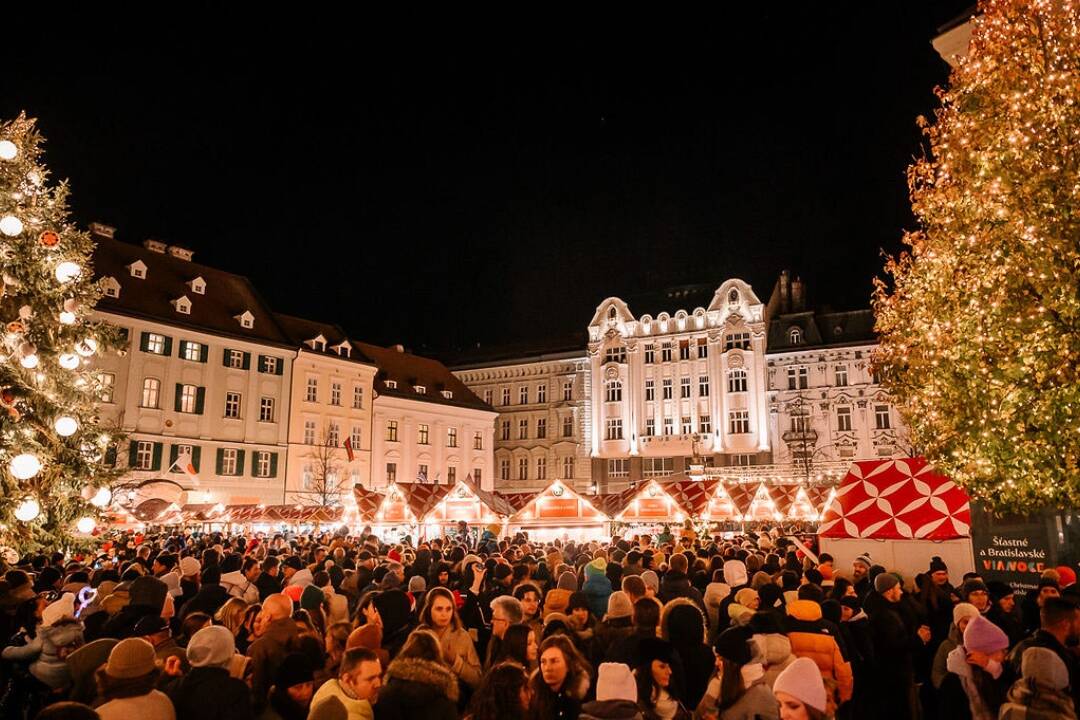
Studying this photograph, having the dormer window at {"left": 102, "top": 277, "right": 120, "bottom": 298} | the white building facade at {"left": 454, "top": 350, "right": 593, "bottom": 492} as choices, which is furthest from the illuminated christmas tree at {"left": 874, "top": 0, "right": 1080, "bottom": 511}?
the white building facade at {"left": 454, "top": 350, "right": 593, "bottom": 492}

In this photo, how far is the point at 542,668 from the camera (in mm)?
4656

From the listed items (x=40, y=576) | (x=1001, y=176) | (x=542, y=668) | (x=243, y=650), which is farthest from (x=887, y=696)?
(x=40, y=576)

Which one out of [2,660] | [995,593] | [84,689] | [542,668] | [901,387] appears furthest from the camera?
[901,387]

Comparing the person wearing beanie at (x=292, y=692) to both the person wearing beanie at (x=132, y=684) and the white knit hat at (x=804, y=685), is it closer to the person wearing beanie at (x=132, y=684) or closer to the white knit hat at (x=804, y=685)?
the person wearing beanie at (x=132, y=684)

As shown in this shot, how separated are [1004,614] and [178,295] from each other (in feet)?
133

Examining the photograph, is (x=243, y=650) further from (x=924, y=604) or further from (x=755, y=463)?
(x=755, y=463)

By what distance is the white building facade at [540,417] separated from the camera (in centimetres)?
5878

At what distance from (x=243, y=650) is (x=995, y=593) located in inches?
299

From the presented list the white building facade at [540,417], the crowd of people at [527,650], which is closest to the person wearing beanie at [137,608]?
the crowd of people at [527,650]

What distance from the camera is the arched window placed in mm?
57500

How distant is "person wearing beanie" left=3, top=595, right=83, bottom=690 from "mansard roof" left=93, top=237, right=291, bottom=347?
33.4 meters

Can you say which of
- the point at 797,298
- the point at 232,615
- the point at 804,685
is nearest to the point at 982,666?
the point at 804,685

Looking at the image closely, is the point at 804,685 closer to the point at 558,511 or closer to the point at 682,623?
the point at 682,623

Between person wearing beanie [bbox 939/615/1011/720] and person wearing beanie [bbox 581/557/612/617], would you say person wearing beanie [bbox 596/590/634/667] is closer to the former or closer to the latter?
person wearing beanie [bbox 581/557/612/617]
